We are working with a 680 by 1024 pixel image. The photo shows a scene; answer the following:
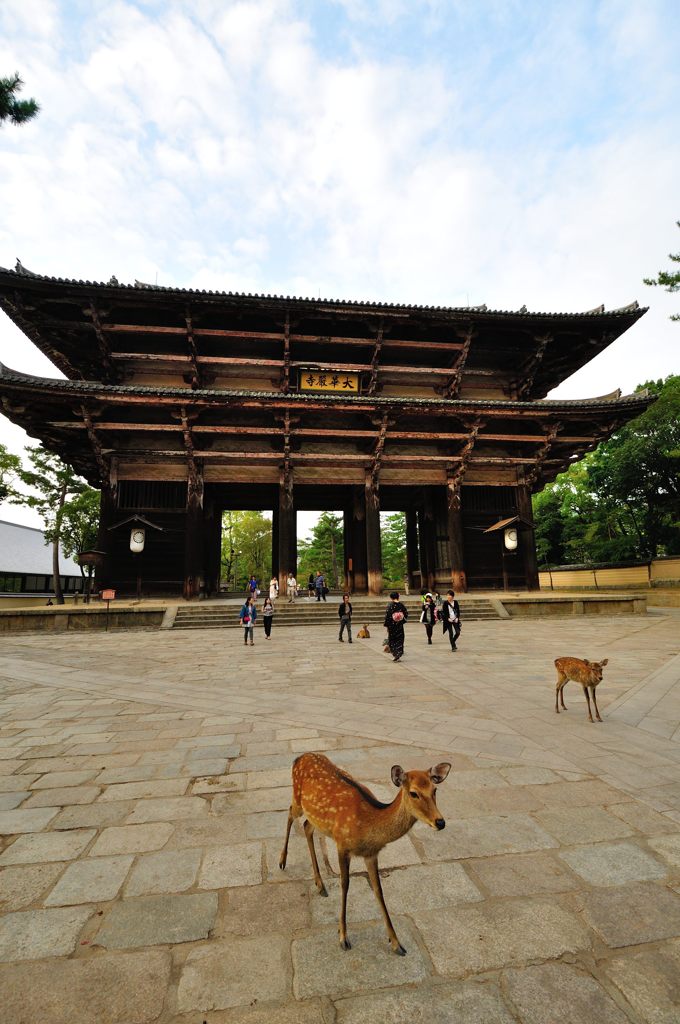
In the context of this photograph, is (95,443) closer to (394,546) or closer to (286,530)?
(286,530)

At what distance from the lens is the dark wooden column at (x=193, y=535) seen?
15.0m

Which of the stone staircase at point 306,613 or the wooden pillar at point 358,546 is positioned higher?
the wooden pillar at point 358,546

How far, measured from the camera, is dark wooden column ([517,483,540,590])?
55.5 feet

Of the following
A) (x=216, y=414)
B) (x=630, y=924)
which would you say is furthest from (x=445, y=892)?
(x=216, y=414)

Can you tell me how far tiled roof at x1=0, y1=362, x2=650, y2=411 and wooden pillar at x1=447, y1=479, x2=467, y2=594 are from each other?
128 inches

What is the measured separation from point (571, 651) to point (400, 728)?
6.01 metres

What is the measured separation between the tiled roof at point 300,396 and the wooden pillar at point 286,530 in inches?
117

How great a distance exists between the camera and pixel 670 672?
6.76 meters

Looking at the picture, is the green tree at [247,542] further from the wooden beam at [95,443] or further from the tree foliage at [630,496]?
the wooden beam at [95,443]

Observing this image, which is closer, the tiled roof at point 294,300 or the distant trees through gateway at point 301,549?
the tiled roof at point 294,300

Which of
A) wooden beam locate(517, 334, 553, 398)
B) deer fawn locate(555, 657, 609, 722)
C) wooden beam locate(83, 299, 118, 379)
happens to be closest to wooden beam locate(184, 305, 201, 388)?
wooden beam locate(83, 299, 118, 379)

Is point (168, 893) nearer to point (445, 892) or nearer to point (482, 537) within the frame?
point (445, 892)

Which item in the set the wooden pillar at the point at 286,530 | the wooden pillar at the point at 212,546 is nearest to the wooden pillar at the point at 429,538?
the wooden pillar at the point at 286,530

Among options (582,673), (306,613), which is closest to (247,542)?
(306,613)
